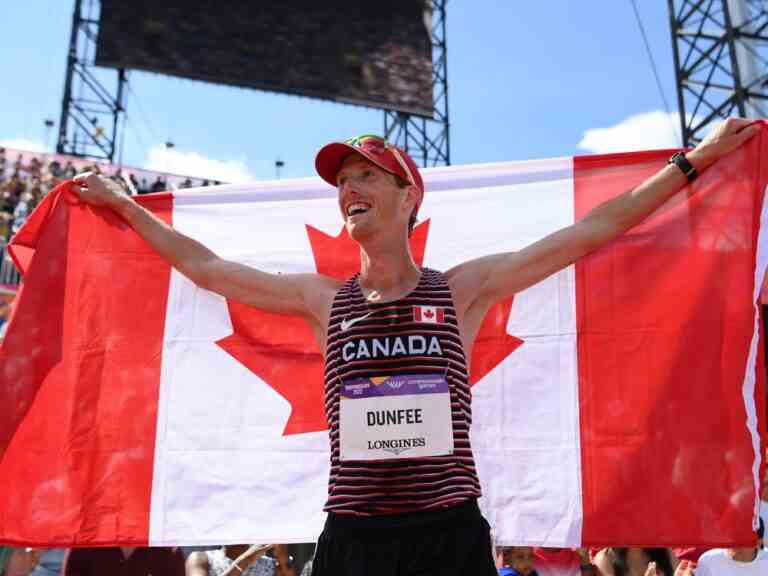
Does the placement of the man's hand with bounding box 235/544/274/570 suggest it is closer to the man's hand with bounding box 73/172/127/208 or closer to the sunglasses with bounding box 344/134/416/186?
the man's hand with bounding box 73/172/127/208

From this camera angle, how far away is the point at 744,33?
46.0ft

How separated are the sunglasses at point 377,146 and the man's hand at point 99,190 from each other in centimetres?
129

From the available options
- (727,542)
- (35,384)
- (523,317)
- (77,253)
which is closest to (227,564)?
(35,384)

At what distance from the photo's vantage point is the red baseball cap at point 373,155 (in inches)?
96.5

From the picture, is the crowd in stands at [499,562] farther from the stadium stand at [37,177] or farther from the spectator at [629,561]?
the stadium stand at [37,177]

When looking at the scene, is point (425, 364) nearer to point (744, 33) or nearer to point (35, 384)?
point (35, 384)

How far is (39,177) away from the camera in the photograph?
17438 mm

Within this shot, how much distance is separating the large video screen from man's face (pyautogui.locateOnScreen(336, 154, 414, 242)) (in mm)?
17384

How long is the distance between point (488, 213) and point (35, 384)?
213 cm

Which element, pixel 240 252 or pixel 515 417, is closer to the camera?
pixel 515 417

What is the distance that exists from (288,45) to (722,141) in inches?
710

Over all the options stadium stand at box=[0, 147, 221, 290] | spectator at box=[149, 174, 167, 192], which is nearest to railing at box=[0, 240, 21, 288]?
stadium stand at box=[0, 147, 221, 290]

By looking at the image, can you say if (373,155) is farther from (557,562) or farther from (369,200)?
(557,562)

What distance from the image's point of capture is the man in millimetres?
2104
